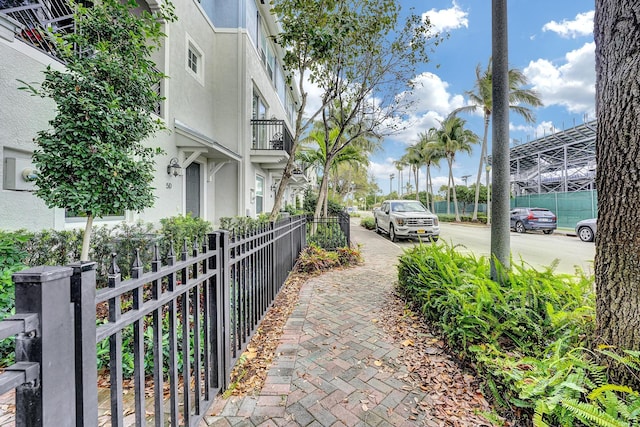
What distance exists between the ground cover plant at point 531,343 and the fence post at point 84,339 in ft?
7.65

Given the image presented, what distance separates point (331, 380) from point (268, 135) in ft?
31.3

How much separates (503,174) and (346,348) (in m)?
2.84

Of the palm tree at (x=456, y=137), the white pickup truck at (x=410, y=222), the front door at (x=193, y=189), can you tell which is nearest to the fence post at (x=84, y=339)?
the front door at (x=193, y=189)

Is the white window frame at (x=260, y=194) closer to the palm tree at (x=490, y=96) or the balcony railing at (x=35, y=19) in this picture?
the balcony railing at (x=35, y=19)

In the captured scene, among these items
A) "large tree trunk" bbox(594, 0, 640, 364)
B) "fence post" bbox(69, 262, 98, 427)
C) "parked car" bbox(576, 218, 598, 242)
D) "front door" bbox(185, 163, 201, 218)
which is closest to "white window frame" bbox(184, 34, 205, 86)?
"front door" bbox(185, 163, 201, 218)

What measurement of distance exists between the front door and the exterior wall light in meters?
1.09

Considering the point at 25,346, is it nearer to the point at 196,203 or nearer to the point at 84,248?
the point at 84,248

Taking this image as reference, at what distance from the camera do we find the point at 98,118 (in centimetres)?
357

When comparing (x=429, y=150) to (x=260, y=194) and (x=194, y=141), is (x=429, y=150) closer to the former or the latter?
(x=260, y=194)

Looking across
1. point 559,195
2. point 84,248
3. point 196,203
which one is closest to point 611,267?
point 84,248

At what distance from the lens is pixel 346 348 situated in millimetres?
3146

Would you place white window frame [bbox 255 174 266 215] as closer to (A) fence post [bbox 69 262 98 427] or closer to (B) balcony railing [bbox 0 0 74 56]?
(B) balcony railing [bbox 0 0 74 56]

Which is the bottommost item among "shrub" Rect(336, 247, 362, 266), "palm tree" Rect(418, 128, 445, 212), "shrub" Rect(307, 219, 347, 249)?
"shrub" Rect(336, 247, 362, 266)

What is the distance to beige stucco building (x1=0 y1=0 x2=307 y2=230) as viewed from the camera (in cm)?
389
